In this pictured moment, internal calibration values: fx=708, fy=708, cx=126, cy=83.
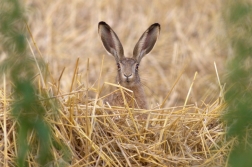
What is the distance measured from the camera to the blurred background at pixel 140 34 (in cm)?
966

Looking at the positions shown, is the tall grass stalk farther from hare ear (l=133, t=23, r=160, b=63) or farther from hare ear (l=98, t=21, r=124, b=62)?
hare ear (l=133, t=23, r=160, b=63)

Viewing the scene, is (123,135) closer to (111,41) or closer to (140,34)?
(111,41)

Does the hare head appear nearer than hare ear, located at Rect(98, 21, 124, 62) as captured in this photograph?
Yes

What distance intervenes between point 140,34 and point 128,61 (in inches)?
137

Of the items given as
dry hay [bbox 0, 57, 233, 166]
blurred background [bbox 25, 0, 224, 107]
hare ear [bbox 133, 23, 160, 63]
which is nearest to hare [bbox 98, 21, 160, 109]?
hare ear [bbox 133, 23, 160, 63]

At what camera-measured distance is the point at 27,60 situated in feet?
11.6

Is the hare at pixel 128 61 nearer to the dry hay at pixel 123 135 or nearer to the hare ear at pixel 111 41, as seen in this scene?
the hare ear at pixel 111 41

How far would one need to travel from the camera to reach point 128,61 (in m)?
6.94

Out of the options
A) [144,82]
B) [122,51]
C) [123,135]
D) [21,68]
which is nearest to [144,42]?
[122,51]

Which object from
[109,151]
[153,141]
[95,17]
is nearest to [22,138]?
[109,151]

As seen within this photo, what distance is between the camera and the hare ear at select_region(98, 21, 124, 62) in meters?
7.01

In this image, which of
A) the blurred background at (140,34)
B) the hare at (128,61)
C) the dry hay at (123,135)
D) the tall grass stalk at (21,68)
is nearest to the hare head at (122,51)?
the hare at (128,61)

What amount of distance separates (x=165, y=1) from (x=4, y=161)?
6715 mm

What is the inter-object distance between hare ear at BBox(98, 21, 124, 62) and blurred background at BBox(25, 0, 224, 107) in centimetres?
195
